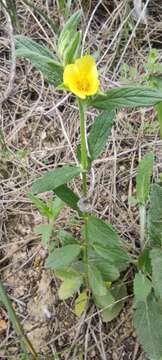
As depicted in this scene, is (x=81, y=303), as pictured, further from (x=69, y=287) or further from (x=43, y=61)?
(x=43, y=61)

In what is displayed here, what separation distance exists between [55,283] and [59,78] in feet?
2.22

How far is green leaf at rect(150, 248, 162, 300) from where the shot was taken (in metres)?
1.25

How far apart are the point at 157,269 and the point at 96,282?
18 centimetres

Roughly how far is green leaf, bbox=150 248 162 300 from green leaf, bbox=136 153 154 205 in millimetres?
164

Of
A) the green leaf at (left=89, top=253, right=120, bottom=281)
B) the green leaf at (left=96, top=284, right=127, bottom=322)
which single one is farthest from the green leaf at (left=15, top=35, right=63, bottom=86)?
the green leaf at (left=96, top=284, right=127, bottom=322)

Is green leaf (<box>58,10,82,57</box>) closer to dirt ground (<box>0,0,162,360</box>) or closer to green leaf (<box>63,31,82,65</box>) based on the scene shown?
green leaf (<box>63,31,82,65</box>)

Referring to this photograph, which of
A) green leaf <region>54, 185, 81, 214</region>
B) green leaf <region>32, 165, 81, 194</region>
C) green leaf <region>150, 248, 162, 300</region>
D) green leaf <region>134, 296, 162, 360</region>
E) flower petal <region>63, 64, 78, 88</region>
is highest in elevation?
flower petal <region>63, 64, 78, 88</region>

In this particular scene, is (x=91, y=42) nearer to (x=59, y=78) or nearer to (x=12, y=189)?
(x=12, y=189)

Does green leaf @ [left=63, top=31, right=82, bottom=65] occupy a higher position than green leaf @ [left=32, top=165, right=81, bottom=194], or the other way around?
green leaf @ [left=63, top=31, right=82, bottom=65]

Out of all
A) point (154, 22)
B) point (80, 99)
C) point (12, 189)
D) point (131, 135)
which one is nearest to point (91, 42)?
point (154, 22)

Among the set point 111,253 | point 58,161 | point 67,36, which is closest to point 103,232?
point 111,253

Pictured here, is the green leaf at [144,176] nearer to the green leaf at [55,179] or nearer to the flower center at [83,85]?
the green leaf at [55,179]

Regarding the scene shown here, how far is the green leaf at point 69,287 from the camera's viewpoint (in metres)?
1.43

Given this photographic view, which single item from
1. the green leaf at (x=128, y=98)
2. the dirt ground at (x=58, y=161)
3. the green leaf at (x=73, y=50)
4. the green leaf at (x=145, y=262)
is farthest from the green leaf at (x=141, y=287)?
the green leaf at (x=73, y=50)
